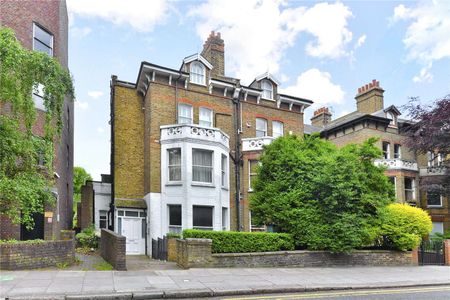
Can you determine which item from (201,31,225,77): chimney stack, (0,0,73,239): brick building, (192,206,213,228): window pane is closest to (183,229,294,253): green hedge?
(0,0,73,239): brick building

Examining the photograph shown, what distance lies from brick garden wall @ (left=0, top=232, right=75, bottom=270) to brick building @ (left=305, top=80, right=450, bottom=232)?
26583mm

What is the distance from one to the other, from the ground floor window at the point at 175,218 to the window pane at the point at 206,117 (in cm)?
558

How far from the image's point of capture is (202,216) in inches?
898

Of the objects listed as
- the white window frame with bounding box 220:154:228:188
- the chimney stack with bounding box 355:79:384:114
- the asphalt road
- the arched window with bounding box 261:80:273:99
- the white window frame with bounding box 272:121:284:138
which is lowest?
the asphalt road

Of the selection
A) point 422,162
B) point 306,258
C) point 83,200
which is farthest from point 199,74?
point 422,162

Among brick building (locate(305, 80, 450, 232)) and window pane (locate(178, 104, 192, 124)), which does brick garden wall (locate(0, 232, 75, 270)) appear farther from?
brick building (locate(305, 80, 450, 232))

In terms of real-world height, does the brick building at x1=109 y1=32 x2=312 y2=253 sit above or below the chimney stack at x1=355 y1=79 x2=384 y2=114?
below

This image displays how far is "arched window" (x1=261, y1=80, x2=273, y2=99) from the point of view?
93.3 feet

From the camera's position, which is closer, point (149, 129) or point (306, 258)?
point (306, 258)

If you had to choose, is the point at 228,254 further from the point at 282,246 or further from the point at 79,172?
the point at 79,172

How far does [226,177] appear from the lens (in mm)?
24812

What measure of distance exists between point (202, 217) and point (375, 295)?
13.1 metres

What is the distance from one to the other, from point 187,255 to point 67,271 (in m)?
3.89

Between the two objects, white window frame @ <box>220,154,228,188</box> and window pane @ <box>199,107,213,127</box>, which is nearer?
white window frame @ <box>220,154,228,188</box>
